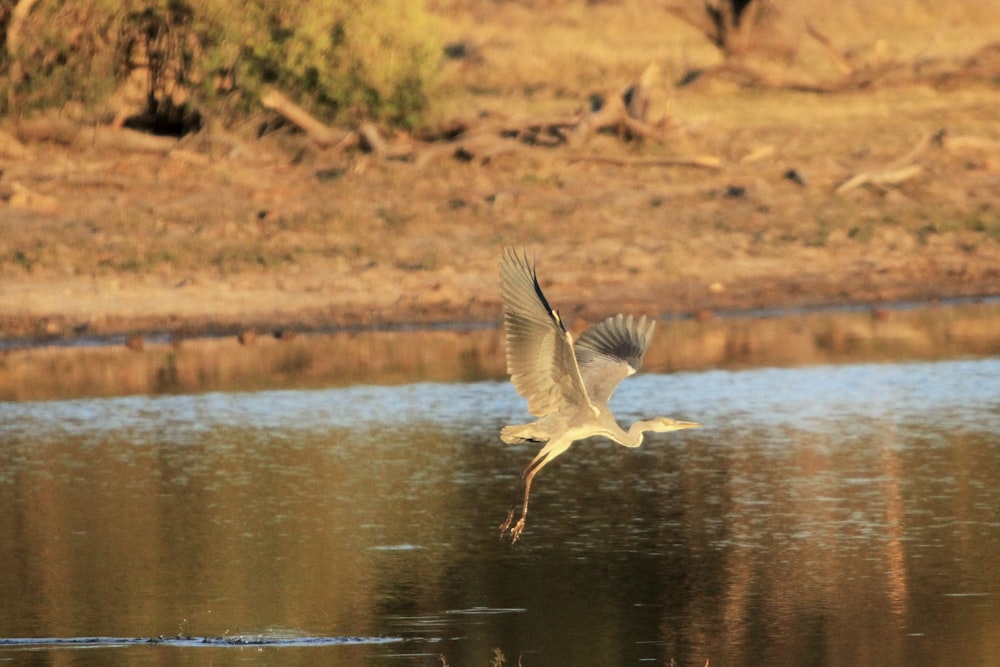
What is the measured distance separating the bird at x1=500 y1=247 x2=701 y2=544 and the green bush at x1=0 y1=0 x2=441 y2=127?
10947 mm

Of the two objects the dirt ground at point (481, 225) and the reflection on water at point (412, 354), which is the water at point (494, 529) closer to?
the reflection on water at point (412, 354)

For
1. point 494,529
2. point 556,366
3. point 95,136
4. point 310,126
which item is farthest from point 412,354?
point 556,366

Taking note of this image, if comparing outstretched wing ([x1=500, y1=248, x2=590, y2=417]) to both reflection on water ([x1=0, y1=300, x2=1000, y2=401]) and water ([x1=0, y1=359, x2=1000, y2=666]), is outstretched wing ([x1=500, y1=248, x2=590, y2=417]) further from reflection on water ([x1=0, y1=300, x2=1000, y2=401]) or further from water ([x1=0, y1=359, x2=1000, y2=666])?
reflection on water ([x1=0, y1=300, x2=1000, y2=401])

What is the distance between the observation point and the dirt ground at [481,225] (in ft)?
51.0

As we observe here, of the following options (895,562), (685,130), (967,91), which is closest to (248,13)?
(685,130)

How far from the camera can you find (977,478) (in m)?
10.0

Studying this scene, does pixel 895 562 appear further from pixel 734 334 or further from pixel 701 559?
pixel 734 334

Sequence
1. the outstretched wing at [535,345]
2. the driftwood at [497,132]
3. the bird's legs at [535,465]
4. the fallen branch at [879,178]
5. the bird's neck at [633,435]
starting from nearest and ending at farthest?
the outstretched wing at [535,345] < the bird's legs at [535,465] < the bird's neck at [633,435] < the fallen branch at [879,178] < the driftwood at [497,132]

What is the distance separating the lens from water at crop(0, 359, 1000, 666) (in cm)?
709

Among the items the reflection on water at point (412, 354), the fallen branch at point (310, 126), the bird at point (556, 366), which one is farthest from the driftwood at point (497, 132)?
the bird at point (556, 366)

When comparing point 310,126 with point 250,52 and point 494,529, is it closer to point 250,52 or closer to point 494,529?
point 250,52

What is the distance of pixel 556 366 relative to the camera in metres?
7.32

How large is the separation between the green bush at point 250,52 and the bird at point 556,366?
35.9 ft

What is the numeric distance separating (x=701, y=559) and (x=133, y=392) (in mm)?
5912
